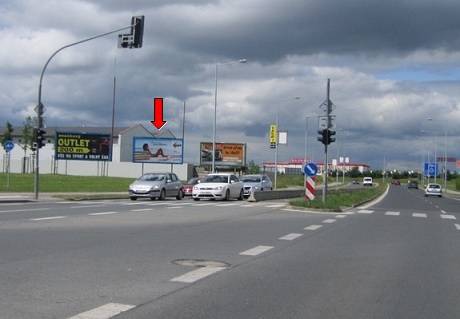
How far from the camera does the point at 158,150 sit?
3051 inches

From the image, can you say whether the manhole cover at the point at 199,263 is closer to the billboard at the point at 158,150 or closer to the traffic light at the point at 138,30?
the traffic light at the point at 138,30

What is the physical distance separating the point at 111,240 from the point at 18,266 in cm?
403

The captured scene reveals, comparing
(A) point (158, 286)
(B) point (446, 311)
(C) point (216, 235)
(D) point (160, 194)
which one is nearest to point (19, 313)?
(A) point (158, 286)

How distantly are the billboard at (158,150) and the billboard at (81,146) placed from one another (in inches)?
151

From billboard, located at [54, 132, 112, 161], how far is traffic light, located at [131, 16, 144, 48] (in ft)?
182

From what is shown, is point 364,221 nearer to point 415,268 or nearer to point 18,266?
point 415,268

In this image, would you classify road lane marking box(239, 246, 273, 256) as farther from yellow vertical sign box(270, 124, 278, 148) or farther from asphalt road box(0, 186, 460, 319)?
yellow vertical sign box(270, 124, 278, 148)

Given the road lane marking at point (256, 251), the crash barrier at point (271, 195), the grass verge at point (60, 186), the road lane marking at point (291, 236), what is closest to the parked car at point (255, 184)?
the crash barrier at point (271, 195)

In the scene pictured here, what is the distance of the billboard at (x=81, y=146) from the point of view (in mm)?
78250

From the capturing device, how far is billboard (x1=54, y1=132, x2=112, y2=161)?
257 ft

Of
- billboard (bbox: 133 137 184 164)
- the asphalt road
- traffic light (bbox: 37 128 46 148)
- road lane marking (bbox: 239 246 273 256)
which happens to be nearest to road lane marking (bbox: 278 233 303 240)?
the asphalt road

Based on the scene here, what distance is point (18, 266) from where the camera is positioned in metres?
10.2

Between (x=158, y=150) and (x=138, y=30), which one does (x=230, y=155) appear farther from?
(x=138, y=30)

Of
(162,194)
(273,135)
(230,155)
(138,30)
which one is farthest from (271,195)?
(230,155)
